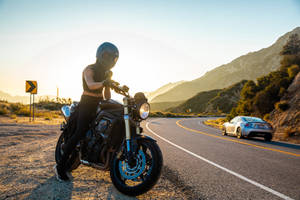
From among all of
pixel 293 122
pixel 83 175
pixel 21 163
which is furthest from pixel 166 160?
pixel 293 122

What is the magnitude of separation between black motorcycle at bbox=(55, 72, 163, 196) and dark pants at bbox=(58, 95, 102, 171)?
9 centimetres

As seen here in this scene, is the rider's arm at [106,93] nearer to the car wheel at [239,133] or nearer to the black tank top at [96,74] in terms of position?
the black tank top at [96,74]

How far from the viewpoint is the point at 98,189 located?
3266 mm

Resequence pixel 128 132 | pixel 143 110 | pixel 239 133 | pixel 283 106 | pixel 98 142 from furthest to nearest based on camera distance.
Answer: pixel 283 106 → pixel 239 133 → pixel 98 142 → pixel 143 110 → pixel 128 132

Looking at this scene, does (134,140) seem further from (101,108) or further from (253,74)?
(253,74)

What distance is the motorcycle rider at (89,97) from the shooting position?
11.9 feet

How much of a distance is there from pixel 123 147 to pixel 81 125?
3.09 feet

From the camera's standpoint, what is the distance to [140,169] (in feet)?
9.86

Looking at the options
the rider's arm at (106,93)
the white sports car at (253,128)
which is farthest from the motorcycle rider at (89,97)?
the white sports car at (253,128)

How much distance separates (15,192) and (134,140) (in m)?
1.82

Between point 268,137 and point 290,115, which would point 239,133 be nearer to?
point 268,137

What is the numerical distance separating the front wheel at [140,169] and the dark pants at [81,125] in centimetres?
83

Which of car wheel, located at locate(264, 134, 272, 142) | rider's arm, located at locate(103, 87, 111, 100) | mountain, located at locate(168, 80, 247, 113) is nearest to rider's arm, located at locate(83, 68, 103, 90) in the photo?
rider's arm, located at locate(103, 87, 111, 100)

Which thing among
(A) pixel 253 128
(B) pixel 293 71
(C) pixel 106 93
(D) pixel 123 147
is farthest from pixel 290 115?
(D) pixel 123 147
